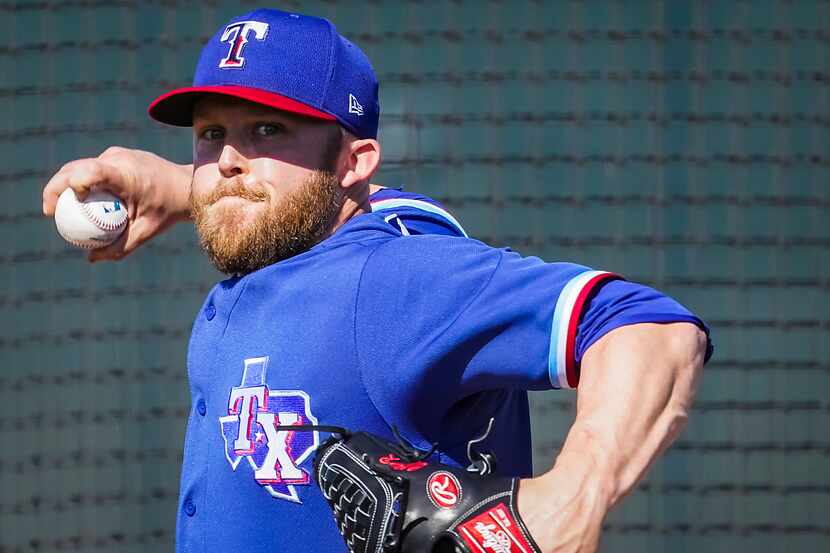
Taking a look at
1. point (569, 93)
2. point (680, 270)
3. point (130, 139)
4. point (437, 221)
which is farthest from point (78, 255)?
point (437, 221)

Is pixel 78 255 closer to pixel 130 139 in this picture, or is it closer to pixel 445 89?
pixel 130 139

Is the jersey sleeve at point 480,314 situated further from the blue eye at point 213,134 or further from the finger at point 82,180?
the finger at point 82,180

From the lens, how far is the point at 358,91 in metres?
2.09

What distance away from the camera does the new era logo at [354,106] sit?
207 centimetres

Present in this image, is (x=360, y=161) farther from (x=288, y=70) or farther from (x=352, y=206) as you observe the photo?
(x=288, y=70)

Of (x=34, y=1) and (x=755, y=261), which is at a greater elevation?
(x=34, y=1)

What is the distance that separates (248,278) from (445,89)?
9.66ft

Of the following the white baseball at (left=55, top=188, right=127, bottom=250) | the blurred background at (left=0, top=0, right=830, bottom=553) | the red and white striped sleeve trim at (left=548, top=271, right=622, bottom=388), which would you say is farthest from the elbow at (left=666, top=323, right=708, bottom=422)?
the blurred background at (left=0, top=0, right=830, bottom=553)

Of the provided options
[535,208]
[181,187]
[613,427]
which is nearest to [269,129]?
[181,187]

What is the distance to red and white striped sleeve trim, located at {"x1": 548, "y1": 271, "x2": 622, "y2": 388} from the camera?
1.57m

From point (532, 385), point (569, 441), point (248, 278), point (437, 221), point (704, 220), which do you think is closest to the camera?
point (569, 441)

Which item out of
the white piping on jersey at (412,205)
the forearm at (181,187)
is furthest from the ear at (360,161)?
the forearm at (181,187)

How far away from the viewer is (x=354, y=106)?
6.82 feet

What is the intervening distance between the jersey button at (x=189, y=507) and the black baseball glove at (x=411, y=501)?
43 centimetres
